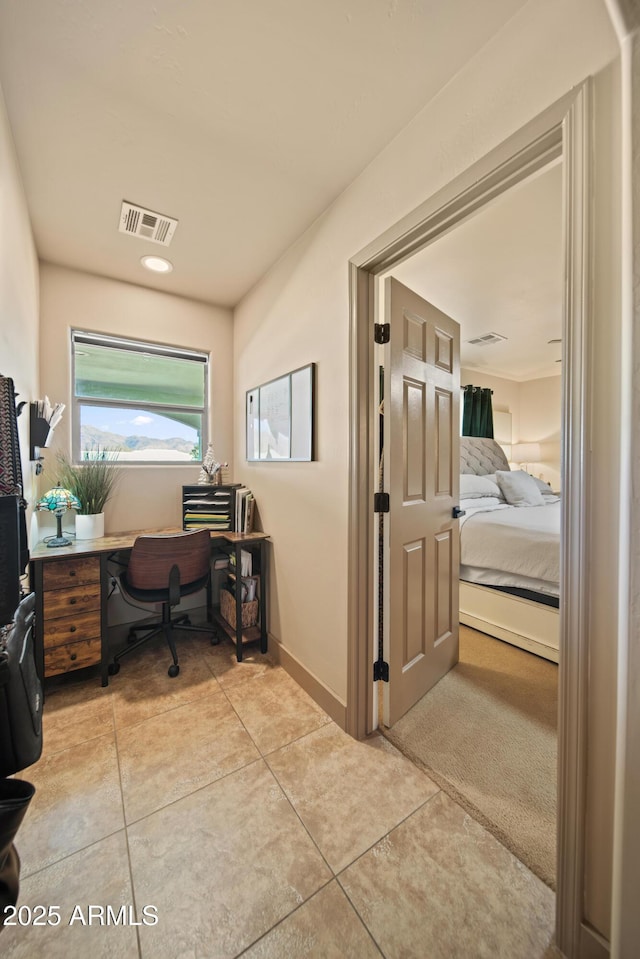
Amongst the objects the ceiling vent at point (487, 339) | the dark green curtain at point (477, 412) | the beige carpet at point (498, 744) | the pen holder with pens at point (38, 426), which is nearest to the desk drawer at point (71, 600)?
the pen holder with pens at point (38, 426)

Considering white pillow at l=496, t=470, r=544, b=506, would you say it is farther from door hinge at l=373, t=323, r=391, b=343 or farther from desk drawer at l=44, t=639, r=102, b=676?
desk drawer at l=44, t=639, r=102, b=676

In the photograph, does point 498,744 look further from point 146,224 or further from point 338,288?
point 146,224

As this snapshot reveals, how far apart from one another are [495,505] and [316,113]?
3310mm

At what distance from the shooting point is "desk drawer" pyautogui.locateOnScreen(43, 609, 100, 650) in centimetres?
196

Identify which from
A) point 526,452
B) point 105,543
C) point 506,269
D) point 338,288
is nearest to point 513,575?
point 506,269

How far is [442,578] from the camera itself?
6.96ft

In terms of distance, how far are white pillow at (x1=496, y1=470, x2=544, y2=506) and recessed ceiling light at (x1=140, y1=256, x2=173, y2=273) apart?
3718 mm

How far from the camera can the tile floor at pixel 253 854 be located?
3.18 feet

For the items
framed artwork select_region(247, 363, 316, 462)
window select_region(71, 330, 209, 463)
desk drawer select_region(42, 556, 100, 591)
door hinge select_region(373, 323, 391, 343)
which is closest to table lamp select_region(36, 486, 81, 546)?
desk drawer select_region(42, 556, 100, 591)

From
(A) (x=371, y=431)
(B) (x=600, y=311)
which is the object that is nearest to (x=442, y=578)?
(A) (x=371, y=431)

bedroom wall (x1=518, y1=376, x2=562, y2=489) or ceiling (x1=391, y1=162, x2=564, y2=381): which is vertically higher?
ceiling (x1=391, y1=162, x2=564, y2=381)

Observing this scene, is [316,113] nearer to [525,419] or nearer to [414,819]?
[414,819]

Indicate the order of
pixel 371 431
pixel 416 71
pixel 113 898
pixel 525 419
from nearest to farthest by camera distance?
1. pixel 113 898
2. pixel 416 71
3. pixel 371 431
4. pixel 525 419

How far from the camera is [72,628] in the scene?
2.02m
